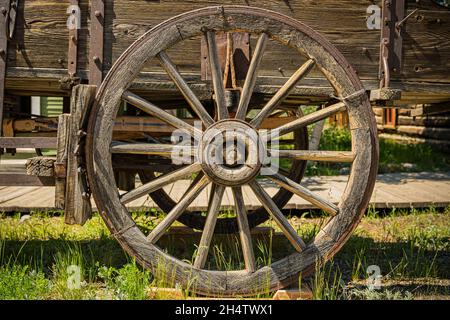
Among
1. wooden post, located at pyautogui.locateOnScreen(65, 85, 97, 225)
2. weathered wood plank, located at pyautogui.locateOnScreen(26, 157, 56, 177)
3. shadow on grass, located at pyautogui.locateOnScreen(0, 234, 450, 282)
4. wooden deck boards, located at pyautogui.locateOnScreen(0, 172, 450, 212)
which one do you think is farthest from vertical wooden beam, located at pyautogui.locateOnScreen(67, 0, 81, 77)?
wooden deck boards, located at pyautogui.locateOnScreen(0, 172, 450, 212)

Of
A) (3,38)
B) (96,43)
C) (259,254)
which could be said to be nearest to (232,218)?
(259,254)

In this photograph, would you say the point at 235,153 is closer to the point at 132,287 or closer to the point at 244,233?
the point at 244,233

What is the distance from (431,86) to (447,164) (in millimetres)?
6627

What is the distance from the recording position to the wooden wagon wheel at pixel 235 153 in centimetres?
229

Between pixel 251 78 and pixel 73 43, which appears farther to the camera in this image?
pixel 73 43

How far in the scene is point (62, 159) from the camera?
90.7 inches

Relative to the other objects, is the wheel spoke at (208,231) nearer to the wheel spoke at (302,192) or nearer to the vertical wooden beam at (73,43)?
the wheel spoke at (302,192)

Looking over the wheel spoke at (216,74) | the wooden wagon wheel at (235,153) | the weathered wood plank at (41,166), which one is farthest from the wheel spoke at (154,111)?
the weathered wood plank at (41,166)

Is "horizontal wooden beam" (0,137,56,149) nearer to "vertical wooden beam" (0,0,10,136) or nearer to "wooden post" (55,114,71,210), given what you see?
"vertical wooden beam" (0,0,10,136)

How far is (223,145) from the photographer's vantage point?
91.5 inches

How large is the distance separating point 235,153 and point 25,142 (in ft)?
4.01

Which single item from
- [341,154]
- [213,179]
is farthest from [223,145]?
[341,154]
